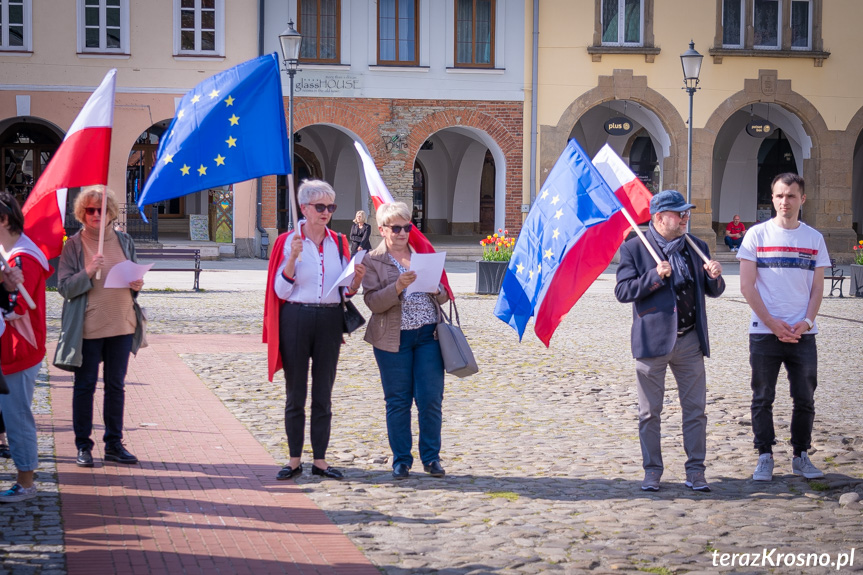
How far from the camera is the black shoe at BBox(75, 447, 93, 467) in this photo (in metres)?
6.58

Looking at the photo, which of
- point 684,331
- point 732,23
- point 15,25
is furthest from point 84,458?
point 732,23

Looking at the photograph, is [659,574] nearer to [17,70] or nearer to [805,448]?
[805,448]

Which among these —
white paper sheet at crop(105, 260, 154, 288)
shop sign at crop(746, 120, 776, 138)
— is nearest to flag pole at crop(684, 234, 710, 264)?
white paper sheet at crop(105, 260, 154, 288)

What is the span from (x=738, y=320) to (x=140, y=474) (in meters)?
11.6

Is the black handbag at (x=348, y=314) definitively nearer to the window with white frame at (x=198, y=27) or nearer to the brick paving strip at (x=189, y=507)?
the brick paving strip at (x=189, y=507)

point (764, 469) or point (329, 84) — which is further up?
point (329, 84)

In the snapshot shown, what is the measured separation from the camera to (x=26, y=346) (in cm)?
582

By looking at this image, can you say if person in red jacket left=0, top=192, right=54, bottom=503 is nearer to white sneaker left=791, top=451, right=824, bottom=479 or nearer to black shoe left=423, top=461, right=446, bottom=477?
black shoe left=423, top=461, right=446, bottom=477

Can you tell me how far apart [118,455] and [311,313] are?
1.63 meters

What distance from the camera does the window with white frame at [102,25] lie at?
2770 centimetres

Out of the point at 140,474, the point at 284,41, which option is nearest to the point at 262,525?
the point at 140,474

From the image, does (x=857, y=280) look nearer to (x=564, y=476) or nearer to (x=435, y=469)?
(x=564, y=476)

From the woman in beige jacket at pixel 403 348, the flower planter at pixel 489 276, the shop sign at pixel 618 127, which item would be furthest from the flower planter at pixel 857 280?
the woman in beige jacket at pixel 403 348

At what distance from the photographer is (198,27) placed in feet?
92.9
